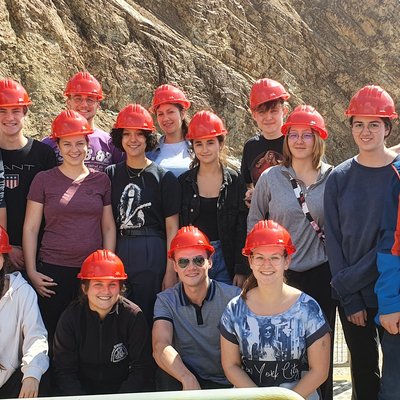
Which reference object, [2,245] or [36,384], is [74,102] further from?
[36,384]

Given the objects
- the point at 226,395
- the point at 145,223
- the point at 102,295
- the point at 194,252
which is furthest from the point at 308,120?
the point at 226,395

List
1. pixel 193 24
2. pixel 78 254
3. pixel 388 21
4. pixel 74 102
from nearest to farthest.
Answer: pixel 78 254, pixel 74 102, pixel 193 24, pixel 388 21

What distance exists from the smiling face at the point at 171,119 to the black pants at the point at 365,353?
213 centimetres

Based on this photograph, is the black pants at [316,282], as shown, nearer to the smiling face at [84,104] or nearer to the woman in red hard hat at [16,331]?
the woman in red hard hat at [16,331]

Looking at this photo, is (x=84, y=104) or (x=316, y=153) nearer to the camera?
(x=316, y=153)

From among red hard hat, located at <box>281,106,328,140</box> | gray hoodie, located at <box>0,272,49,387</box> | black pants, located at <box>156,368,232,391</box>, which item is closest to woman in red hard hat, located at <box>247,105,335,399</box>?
red hard hat, located at <box>281,106,328,140</box>

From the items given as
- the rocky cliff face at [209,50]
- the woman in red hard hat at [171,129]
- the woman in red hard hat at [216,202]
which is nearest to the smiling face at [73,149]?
the woman in red hard hat at [171,129]

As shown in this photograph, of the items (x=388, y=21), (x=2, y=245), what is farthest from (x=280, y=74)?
(x=2, y=245)

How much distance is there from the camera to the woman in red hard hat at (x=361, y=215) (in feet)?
13.1

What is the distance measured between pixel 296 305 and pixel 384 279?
56 cm

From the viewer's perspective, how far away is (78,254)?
471 cm

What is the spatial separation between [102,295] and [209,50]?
1743cm

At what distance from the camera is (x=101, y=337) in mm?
4441

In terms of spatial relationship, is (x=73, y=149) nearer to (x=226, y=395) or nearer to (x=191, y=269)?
(x=191, y=269)
